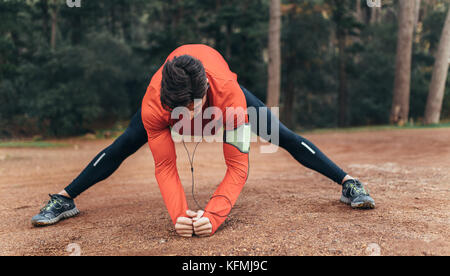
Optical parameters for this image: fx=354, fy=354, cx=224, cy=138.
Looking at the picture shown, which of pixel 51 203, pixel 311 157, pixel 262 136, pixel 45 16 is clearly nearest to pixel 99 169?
pixel 51 203

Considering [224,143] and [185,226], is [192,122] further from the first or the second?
[185,226]

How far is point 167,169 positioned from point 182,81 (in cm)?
69

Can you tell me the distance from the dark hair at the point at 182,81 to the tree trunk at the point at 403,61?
41.0 feet

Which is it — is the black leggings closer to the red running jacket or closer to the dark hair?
the red running jacket

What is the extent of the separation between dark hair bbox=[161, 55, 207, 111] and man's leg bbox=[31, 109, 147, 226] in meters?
0.80

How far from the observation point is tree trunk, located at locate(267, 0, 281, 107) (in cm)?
1276

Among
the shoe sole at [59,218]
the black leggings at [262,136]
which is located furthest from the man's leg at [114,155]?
the shoe sole at [59,218]

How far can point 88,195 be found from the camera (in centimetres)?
397

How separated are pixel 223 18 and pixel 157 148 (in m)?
15.9

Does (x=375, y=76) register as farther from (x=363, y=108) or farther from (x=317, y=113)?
(x=317, y=113)

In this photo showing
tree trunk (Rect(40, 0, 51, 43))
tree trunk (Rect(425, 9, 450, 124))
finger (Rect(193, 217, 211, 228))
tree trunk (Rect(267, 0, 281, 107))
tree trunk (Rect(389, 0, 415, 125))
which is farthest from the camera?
tree trunk (Rect(40, 0, 51, 43))

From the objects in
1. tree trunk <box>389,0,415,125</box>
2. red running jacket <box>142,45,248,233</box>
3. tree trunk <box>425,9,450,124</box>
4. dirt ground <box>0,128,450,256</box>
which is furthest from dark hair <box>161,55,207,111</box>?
tree trunk <box>425,9,450,124</box>
